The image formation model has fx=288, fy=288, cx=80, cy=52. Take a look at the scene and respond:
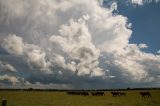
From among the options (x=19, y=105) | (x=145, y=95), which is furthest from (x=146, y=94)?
(x=19, y=105)

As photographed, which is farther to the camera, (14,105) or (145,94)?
(145,94)

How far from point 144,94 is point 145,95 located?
1.67 meters

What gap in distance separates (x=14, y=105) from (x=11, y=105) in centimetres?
35

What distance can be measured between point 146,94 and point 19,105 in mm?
40590

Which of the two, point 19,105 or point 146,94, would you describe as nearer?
point 19,105

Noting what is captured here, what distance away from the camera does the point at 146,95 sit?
67.9 metres

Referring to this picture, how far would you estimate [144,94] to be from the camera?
217 ft

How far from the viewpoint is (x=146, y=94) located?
67.6m

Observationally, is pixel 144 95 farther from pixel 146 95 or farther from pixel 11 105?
pixel 11 105

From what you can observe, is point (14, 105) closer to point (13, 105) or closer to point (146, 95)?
point (13, 105)

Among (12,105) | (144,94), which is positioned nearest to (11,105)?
(12,105)

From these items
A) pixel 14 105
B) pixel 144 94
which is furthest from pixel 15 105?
pixel 144 94

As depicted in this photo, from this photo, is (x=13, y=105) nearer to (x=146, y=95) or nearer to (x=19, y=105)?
(x=19, y=105)

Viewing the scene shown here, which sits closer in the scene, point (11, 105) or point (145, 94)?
point (11, 105)
